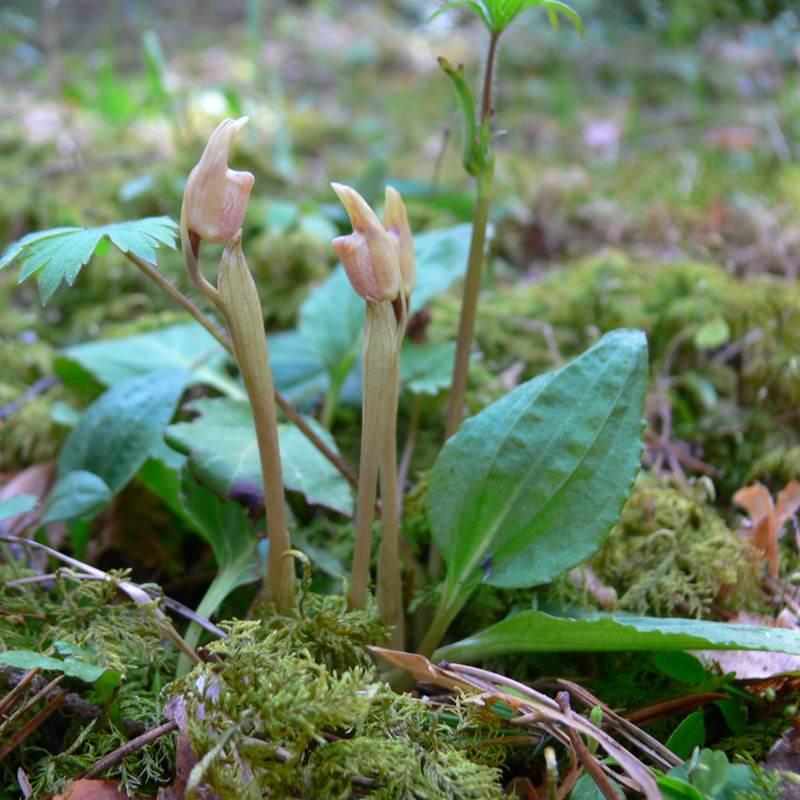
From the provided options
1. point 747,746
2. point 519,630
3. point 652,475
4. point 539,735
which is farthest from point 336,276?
point 747,746

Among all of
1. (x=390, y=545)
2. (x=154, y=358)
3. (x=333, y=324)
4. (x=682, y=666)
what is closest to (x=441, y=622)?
(x=390, y=545)

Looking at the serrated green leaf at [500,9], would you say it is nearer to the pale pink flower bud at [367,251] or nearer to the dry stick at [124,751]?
the pale pink flower bud at [367,251]

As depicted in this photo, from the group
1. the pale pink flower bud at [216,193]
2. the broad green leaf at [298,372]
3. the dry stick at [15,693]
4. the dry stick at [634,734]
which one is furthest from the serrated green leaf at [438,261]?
the dry stick at [15,693]

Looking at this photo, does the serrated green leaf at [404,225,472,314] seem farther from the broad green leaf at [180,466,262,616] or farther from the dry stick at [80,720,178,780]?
the dry stick at [80,720,178,780]

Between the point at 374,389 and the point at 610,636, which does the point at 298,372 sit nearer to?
the point at 374,389

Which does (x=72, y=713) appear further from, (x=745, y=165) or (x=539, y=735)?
(x=745, y=165)

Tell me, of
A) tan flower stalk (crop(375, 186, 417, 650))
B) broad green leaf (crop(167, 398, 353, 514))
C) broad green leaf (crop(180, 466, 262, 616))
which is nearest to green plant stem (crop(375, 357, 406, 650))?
tan flower stalk (crop(375, 186, 417, 650))
